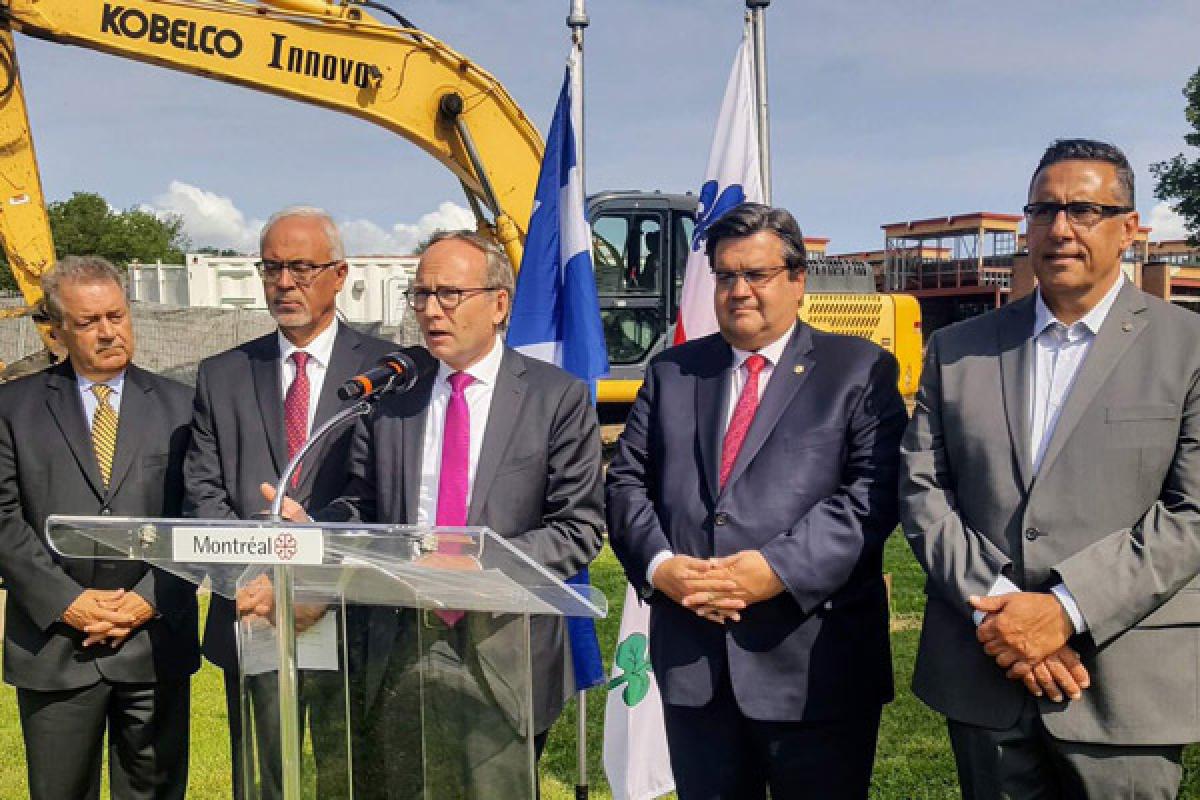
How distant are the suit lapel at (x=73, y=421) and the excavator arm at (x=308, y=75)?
424 centimetres

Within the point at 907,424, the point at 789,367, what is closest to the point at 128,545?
the point at 789,367

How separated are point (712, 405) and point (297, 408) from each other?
3.83ft

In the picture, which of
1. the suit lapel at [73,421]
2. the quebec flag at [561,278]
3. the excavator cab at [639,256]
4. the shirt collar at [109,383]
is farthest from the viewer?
the excavator cab at [639,256]

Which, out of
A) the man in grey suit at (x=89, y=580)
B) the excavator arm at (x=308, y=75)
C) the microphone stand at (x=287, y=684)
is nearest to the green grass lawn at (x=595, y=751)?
the man in grey suit at (x=89, y=580)

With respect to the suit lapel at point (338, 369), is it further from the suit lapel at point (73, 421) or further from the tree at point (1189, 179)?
the tree at point (1189, 179)

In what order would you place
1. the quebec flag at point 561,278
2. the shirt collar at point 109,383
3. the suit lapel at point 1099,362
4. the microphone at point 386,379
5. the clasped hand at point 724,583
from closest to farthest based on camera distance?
the microphone at point 386,379 → the suit lapel at point 1099,362 → the clasped hand at point 724,583 → the shirt collar at point 109,383 → the quebec flag at point 561,278

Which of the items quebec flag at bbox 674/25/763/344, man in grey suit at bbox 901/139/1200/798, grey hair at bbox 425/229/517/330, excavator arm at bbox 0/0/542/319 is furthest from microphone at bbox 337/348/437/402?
excavator arm at bbox 0/0/542/319

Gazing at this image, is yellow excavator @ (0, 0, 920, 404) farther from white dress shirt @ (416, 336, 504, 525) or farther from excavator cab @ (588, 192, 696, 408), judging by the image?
white dress shirt @ (416, 336, 504, 525)

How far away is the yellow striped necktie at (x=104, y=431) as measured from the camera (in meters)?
3.01

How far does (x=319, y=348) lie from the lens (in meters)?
3.00

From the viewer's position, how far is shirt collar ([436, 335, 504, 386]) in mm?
2797

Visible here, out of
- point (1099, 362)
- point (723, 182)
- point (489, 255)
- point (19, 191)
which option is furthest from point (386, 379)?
point (19, 191)

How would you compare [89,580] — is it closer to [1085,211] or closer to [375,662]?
[375,662]

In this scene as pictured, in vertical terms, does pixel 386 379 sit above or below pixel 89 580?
above
